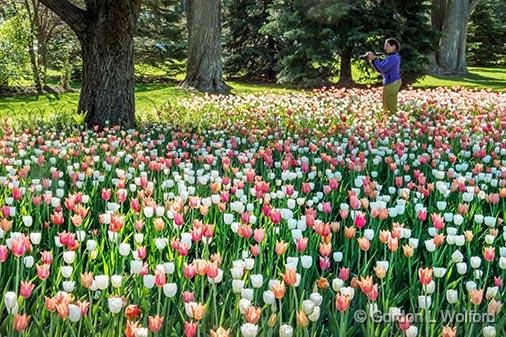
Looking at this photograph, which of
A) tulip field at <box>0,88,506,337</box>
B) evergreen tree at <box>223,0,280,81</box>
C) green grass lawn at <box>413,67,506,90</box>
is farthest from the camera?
evergreen tree at <box>223,0,280,81</box>

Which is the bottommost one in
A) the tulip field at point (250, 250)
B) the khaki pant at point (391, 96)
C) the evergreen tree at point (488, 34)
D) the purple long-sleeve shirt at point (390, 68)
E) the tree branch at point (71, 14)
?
the tulip field at point (250, 250)

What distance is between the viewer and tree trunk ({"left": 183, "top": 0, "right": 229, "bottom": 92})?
14961 mm

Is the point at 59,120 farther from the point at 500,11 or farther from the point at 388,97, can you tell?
the point at 500,11

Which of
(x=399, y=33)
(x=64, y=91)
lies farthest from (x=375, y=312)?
(x=399, y=33)

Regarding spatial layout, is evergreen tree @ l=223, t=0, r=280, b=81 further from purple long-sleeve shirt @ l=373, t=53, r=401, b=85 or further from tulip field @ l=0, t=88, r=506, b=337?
tulip field @ l=0, t=88, r=506, b=337

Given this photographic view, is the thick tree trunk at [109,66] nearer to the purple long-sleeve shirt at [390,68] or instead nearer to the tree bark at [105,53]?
the tree bark at [105,53]

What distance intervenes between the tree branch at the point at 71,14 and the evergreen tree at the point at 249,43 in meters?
13.6

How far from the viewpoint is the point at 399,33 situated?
56.6 ft

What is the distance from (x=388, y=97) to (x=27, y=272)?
A: 7.70 metres

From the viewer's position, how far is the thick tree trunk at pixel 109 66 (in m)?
7.88

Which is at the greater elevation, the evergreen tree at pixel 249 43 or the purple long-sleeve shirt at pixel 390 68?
the evergreen tree at pixel 249 43

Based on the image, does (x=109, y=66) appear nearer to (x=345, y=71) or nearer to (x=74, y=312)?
(x=74, y=312)

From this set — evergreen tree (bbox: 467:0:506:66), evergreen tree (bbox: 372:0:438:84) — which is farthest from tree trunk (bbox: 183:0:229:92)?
evergreen tree (bbox: 467:0:506:66)

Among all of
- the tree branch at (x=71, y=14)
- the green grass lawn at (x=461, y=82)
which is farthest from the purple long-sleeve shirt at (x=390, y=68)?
the green grass lawn at (x=461, y=82)
